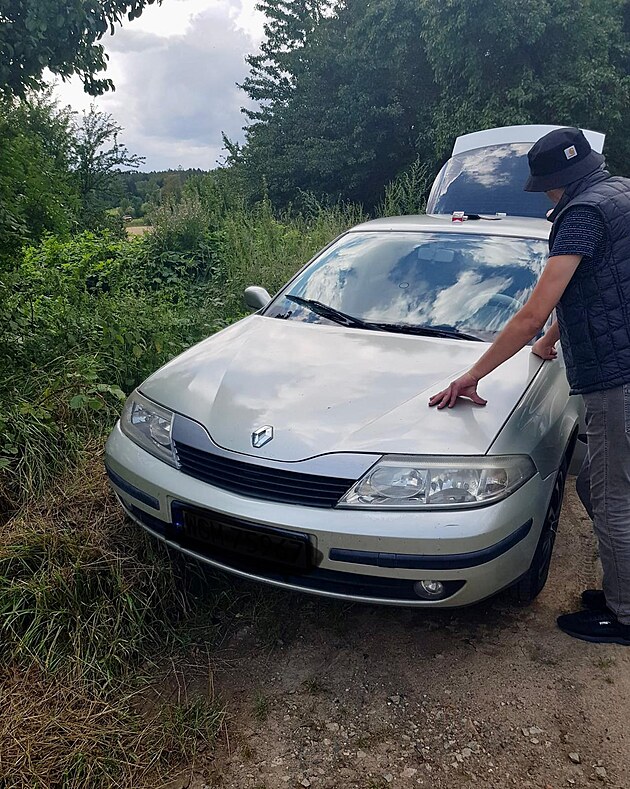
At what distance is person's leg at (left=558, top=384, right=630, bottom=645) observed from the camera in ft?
6.79

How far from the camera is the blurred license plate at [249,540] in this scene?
6.15 feet

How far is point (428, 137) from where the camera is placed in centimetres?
1684

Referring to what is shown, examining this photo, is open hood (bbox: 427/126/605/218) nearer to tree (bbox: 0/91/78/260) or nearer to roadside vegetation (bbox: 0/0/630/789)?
roadside vegetation (bbox: 0/0/630/789)

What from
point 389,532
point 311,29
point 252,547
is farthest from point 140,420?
point 311,29

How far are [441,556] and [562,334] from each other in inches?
36.2

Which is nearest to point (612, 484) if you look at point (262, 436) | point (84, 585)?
point (262, 436)

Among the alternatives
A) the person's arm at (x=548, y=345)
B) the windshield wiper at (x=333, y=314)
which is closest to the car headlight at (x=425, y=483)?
the person's arm at (x=548, y=345)

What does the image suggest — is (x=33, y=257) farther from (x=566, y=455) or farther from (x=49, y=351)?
(x=566, y=455)

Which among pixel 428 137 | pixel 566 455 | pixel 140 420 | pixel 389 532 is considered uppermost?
pixel 428 137

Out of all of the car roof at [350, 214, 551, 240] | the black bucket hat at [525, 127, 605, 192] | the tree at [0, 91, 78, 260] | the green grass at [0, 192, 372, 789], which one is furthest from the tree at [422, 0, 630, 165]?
the black bucket hat at [525, 127, 605, 192]

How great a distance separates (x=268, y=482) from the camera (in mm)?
1930

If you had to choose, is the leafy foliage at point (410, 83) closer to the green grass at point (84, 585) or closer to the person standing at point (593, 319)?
the green grass at point (84, 585)

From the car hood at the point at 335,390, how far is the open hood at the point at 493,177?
2.90 metres

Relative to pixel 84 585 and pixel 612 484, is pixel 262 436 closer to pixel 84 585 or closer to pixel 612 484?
pixel 84 585
